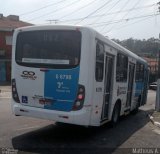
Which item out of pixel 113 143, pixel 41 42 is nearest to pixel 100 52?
pixel 41 42

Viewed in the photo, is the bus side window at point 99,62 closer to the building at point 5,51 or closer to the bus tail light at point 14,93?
the bus tail light at point 14,93

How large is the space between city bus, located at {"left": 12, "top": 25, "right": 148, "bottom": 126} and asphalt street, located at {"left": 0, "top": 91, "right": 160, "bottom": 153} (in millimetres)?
596

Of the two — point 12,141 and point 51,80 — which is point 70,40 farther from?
point 12,141

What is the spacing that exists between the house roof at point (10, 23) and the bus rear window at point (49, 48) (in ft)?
114

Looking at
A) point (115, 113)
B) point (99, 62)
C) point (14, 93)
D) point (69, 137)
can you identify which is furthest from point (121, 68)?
point (14, 93)

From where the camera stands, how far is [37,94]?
9.98 meters

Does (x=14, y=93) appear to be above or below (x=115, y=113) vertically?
above

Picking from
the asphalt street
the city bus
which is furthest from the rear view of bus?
the asphalt street

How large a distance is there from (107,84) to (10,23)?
3853 cm

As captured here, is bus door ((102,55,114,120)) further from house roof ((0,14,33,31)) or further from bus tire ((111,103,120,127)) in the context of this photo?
house roof ((0,14,33,31))

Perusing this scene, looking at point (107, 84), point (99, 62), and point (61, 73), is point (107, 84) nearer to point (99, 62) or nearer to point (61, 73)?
point (99, 62)

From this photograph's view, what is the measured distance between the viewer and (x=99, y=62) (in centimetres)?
1017

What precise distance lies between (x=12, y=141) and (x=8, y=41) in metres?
36.7

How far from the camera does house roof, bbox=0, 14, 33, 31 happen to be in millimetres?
44281
